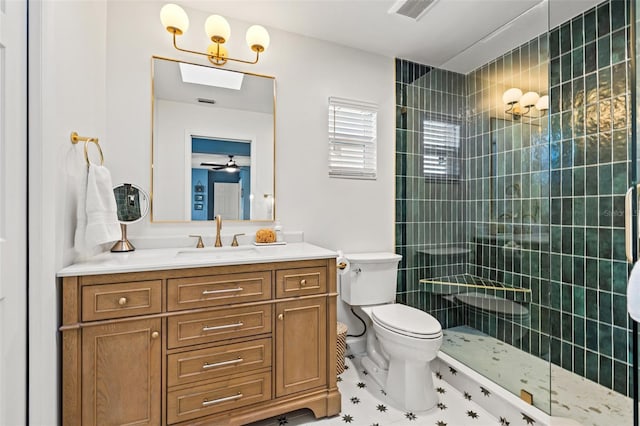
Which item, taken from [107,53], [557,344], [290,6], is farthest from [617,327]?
[107,53]

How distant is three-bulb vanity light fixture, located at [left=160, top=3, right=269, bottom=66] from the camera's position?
169 centimetres

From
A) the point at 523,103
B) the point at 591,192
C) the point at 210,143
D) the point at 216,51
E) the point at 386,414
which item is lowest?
the point at 386,414

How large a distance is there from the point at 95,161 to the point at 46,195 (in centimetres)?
57

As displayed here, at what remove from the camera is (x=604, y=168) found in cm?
185

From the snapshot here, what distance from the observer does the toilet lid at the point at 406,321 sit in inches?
65.1

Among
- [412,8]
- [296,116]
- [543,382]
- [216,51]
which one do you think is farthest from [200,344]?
[412,8]

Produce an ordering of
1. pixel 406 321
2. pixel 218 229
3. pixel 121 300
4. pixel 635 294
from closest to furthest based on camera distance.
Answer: pixel 635 294 < pixel 121 300 < pixel 406 321 < pixel 218 229

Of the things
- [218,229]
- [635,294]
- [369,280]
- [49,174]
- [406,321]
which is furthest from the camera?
[369,280]

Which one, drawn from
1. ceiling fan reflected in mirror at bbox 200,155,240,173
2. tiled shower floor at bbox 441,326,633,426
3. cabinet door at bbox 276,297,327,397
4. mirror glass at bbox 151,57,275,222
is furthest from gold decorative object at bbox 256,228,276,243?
tiled shower floor at bbox 441,326,633,426

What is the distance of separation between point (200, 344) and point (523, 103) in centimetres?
228

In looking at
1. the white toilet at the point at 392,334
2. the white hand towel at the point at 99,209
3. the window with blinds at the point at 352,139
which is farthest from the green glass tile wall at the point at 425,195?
the white hand towel at the point at 99,209

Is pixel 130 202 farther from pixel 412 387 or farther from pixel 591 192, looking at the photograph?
pixel 591 192

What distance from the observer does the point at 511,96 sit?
6.43ft

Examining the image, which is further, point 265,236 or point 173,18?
point 265,236
